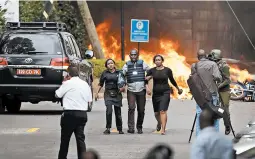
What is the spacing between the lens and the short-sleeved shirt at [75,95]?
11.6 meters

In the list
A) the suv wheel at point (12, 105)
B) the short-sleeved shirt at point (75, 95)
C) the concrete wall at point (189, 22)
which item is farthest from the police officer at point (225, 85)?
the concrete wall at point (189, 22)

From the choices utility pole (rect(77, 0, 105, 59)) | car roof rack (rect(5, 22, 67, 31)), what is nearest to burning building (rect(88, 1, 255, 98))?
utility pole (rect(77, 0, 105, 59))

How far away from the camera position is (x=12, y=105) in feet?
67.1

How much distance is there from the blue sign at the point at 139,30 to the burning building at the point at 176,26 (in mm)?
8201

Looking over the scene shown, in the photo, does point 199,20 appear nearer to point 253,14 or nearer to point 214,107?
point 253,14

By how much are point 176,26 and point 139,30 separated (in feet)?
29.9

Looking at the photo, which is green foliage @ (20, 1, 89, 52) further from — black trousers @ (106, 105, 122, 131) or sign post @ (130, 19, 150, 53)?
black trousers @ (106, 105, 122, 131)

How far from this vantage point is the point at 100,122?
60.5 ft

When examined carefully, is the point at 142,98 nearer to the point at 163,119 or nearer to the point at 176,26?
the point at 163,119

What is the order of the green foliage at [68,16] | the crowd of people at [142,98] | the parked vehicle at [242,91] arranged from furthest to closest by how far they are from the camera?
the green foliage at [68,16], the parked vehicle at [242,91], the crowd of people at [142,98]

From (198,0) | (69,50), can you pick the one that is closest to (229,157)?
(69,50)

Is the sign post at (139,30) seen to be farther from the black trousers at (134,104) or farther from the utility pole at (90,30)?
the black trousers at (134,104)

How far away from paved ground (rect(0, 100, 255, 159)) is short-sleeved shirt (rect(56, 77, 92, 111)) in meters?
1.46

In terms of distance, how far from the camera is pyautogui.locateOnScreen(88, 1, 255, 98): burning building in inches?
1425
